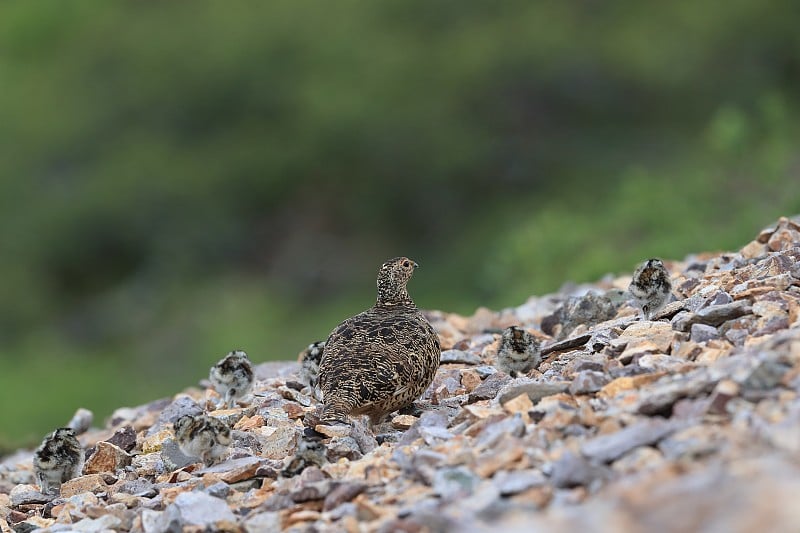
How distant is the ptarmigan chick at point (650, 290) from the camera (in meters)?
9.80

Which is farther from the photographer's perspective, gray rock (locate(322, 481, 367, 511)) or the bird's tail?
the bird's tail

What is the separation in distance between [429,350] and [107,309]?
1018 inches

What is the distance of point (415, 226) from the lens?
34594mm

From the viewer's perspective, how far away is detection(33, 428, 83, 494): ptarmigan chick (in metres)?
8.59

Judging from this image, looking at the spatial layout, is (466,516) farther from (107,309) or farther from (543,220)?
(107,309)

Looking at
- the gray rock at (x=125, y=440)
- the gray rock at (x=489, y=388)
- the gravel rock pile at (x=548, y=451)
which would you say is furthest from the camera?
the gray rock at (x=125, y=440)

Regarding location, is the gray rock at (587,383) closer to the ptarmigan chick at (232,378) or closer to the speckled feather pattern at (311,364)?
the speckled feather pattern at (311,364)

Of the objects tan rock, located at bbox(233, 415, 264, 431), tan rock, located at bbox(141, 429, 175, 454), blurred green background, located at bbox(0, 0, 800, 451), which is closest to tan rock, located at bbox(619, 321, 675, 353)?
tan rock, located at bbox(233, 415, 264, 431)

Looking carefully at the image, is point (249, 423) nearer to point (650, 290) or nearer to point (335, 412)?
point (335, 412)

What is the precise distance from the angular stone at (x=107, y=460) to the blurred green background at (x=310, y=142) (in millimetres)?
20984

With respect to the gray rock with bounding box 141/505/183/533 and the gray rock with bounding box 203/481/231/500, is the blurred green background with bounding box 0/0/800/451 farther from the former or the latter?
the gray rock with bounding box 141/505/183/533

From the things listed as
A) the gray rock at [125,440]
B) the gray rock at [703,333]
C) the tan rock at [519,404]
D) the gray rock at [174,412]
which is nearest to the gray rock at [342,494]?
the tan rock at [519,404]

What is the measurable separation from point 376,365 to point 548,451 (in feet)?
7.43

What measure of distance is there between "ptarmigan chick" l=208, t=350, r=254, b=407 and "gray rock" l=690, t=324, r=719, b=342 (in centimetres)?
376
